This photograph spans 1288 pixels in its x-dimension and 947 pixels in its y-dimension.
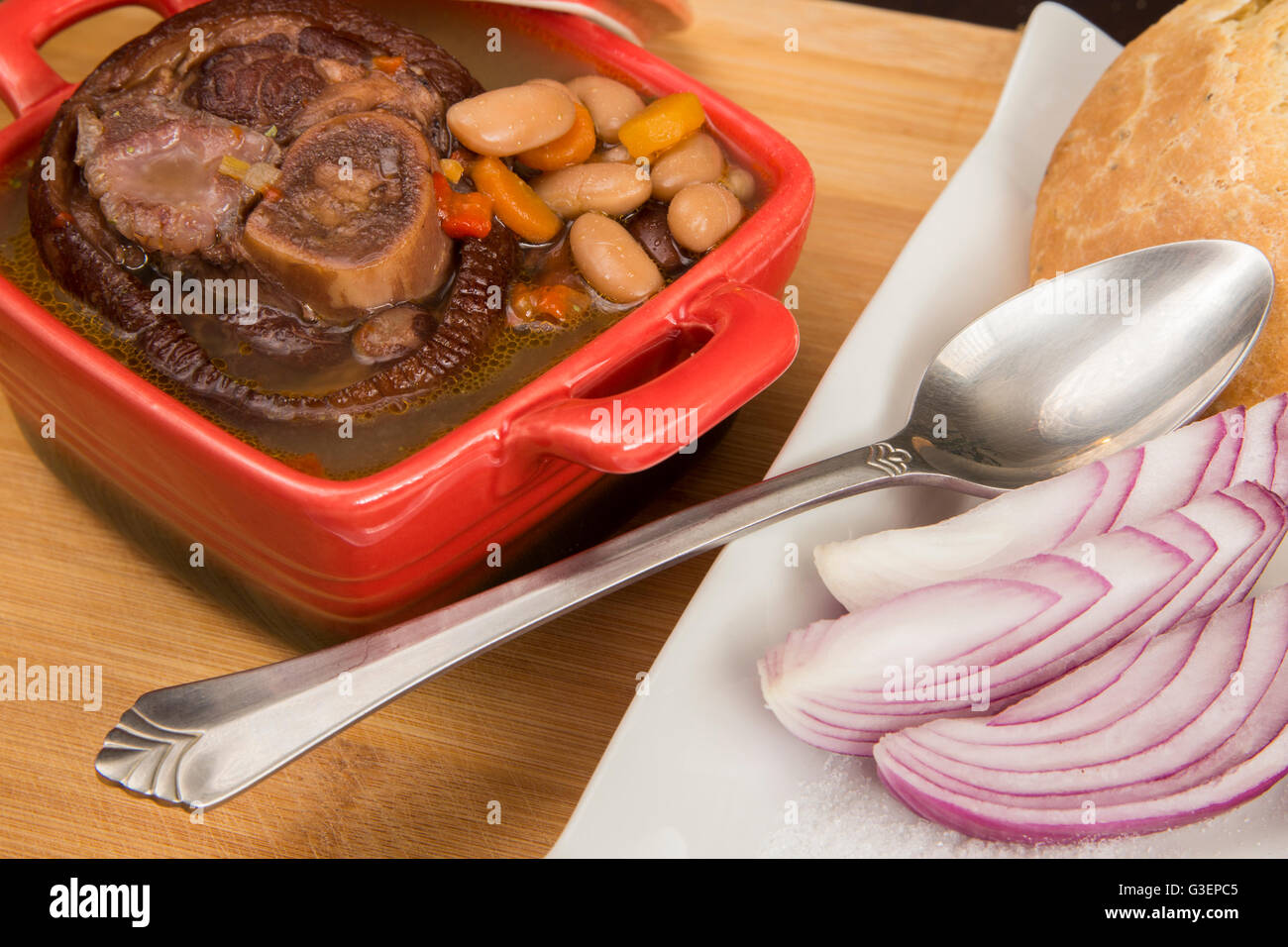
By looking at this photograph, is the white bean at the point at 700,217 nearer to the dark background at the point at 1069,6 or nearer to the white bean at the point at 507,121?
the white bean at the point at 507,121

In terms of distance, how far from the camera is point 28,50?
151 cm

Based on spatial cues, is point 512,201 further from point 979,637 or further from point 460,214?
point 979,637

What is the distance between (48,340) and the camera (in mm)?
1163

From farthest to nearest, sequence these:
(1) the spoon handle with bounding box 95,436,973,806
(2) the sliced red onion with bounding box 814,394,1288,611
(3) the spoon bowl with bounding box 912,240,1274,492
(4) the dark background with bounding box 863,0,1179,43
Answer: (4) the dark background with bounding box 863,0,1179,43, (3) the spoon bowl with bounding box 912,240,1274,492, (2) the sliced red onion with bounding box 814,394,1288,611, (1) the spoon handle with bounding box 95,436,973,806

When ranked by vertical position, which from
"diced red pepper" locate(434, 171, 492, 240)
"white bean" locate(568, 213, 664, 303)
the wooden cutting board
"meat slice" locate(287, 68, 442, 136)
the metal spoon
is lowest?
the wooden cutting board

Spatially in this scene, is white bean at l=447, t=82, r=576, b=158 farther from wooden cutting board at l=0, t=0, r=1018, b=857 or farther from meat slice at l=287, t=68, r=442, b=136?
wooden cutting board at l=0, t=0, r=1018, b=857

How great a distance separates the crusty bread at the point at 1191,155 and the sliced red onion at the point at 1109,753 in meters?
0.54

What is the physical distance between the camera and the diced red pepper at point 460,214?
1360 mm

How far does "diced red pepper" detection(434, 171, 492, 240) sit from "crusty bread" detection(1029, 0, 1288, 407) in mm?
809

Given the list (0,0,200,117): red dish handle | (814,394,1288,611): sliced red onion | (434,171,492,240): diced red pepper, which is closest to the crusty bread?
(814,394,1288,611): sliced red onion

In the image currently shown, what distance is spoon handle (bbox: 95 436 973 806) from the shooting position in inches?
40.2

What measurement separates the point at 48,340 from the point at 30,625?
1.30 feet

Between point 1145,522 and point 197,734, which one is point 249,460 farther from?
point 1145,522

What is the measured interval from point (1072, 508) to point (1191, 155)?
0.53 meters
